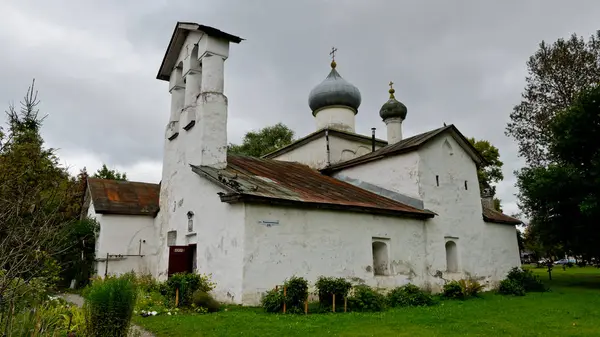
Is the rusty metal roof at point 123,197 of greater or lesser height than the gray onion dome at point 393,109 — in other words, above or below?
below

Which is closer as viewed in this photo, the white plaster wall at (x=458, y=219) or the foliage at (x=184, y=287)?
the foliage at (x=184, y=287)

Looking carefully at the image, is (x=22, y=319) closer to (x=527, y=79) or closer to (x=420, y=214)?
(x=420, y=214)

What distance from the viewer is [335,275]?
12.1 m

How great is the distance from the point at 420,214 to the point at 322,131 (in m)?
7.60

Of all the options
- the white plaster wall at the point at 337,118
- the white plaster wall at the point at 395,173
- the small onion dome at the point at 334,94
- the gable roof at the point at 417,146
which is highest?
the small onion dome at the point at 334,94

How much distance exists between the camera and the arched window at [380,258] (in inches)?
537

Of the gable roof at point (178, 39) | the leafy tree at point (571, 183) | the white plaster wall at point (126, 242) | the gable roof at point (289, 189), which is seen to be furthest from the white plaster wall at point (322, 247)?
the white plaster wall at point (126, 242)

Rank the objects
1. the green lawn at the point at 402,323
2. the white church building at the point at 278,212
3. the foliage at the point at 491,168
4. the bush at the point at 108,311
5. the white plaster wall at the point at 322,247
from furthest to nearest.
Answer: the foliage at the point at 491,168, the white church building at the point at 278,212, the white plaster wall at the point at 322,247, the green lawn at the point at 402,323, the bush at the point at 108,311

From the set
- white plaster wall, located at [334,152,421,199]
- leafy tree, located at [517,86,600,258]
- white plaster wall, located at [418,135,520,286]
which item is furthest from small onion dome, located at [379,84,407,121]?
leafy tree, located at [517,86,600,258]

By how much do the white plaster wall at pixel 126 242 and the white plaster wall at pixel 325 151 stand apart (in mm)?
8164

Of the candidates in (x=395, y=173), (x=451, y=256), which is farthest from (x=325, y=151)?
(x=451, y=256)

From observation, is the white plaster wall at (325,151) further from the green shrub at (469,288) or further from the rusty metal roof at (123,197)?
the green shrub at (469,288)

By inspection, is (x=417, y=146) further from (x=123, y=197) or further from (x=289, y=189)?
(x=123, y=197)

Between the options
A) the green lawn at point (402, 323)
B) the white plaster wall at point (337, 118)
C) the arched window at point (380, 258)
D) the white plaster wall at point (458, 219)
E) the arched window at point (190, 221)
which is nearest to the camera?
the green lawn at point (402, 323)
